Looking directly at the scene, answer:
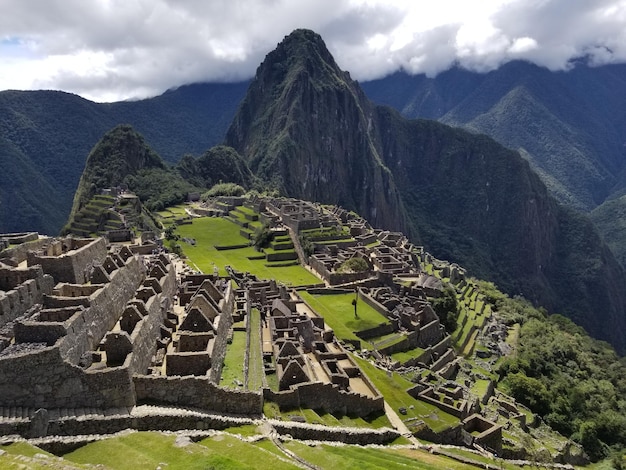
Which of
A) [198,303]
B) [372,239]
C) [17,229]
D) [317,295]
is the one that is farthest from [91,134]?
[198,303]

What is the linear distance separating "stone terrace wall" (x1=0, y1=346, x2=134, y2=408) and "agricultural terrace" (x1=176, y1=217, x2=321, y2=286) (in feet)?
114

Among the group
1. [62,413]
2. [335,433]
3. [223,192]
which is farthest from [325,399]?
[223,192]

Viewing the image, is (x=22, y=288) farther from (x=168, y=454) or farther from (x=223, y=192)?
(x=223, y=192)

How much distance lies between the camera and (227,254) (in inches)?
2761

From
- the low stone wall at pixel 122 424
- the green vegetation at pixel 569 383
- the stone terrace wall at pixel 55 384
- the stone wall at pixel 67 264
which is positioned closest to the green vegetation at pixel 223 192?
the green vegetation at pixel 569 383

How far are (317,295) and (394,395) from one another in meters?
23.5

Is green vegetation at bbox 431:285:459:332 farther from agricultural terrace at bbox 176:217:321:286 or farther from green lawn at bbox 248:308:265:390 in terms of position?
green lawn at bbox 248:308:265:390

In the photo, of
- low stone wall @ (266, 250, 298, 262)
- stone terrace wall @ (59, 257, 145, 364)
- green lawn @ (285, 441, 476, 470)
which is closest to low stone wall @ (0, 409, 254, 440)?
stone terrace wall @ (59, 257, 145, 364)

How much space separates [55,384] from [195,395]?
5.51 m

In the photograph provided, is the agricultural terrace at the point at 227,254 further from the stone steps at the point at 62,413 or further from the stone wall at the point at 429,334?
the stone steps at the point at 62,413

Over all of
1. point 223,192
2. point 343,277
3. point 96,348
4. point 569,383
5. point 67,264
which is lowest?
point 569,383

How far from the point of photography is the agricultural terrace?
198 feet

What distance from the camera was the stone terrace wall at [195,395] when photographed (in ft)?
70.0

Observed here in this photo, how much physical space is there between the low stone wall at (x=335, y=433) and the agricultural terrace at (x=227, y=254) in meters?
31.5
